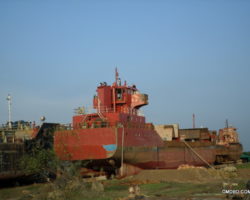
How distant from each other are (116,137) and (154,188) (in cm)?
612

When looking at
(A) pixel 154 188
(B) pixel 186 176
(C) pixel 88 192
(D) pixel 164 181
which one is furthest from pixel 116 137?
(C) pixel 88 192

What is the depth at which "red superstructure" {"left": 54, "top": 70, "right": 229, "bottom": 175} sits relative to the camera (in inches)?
977

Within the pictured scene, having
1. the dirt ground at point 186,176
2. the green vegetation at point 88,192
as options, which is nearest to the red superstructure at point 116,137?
the dirt ground at point 186,176

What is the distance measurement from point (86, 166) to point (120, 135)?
340 centimetres

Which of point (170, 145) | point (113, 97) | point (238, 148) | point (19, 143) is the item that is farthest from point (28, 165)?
point (238, 148)

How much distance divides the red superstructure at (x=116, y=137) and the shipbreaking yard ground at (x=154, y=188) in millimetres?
1895

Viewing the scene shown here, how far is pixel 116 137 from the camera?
24.7 metres

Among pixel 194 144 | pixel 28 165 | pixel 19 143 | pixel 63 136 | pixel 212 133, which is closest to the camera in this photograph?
pixel 28 165

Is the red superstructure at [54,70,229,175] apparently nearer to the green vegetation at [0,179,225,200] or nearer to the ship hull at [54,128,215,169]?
the ship hull at [54,128,215,169]

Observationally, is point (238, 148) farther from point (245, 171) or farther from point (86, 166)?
point (86, 166)

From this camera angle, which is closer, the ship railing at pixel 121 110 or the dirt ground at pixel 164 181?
the dirt ground at pixel 164 181

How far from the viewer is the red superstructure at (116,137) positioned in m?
24.8

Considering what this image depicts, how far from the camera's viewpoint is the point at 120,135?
25.1 m

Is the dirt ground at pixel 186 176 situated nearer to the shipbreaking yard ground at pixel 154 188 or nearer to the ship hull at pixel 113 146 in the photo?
the shipbreaking yard ground at pixel 154 188
